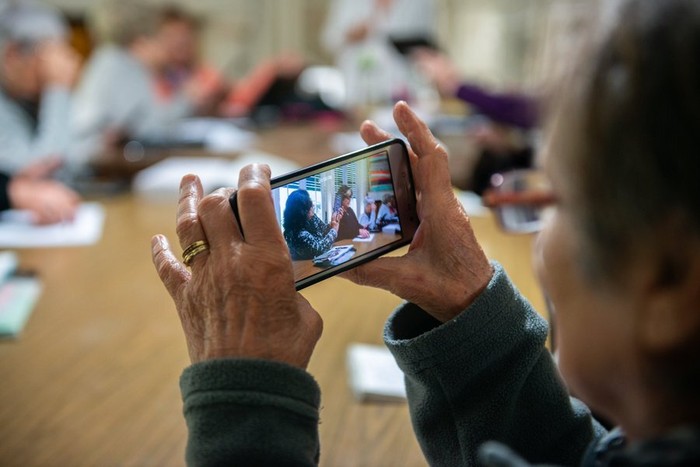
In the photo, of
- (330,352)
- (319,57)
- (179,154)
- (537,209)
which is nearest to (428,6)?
(319,57)

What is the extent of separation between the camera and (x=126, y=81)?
11.4 ft

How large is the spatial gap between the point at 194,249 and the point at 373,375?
0.43 m

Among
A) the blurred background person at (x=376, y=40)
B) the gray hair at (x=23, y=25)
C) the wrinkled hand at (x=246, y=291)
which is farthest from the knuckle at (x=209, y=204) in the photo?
the blurred background person at (x=376, y=40)

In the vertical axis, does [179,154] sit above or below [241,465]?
below

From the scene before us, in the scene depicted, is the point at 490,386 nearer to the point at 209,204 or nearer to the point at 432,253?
the point at 432,253

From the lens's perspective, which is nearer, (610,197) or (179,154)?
(610,197)

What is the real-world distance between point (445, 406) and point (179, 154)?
6.32 ft

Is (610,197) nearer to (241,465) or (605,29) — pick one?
(605,29)

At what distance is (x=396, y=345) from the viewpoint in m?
0.61

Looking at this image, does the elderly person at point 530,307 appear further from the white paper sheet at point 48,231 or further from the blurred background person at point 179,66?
the blurred background person at point 179,66

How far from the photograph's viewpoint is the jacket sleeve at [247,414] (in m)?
0.46

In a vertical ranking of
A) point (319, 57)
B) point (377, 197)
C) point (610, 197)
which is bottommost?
point (319, 57)

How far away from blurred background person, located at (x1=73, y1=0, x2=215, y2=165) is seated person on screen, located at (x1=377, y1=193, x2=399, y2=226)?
8.86 ft

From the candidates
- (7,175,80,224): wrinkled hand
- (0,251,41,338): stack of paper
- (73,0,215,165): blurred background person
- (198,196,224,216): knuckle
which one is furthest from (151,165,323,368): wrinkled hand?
(73,0,215,165): blurred background person
